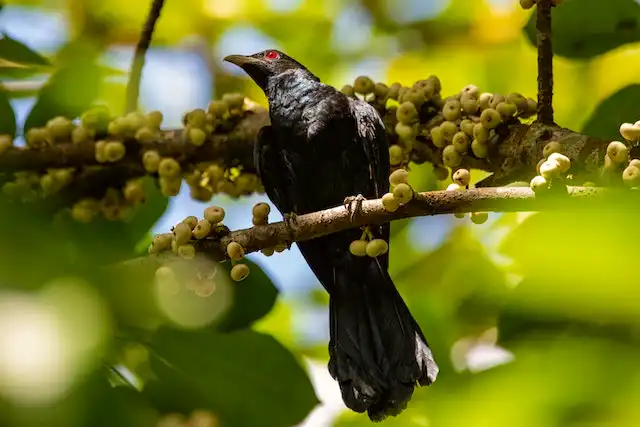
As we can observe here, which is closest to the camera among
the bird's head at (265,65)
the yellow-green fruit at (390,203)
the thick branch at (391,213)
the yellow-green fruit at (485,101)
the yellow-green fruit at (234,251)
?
the thick branch at (391,213)

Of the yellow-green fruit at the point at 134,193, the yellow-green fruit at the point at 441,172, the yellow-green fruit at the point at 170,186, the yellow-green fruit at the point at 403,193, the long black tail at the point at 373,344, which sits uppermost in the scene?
the yellow-green fruit at the point at 403,193

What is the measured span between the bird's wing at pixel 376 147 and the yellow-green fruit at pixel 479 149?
35 cm

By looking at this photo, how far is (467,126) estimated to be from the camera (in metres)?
2.73

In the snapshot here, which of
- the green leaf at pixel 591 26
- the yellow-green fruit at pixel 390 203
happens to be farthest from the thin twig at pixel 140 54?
the yellow-green fruit at pixel 390 203

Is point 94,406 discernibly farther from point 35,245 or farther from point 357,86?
point 357,86

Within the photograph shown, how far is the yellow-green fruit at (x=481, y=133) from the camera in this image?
8.73 ft

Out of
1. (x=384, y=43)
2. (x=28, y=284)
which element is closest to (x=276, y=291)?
(x=28, y=284)

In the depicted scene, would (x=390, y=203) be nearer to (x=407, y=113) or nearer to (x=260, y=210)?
(x=260, y=210)

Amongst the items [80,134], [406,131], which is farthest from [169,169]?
[406,131]

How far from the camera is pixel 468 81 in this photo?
12.4 ft

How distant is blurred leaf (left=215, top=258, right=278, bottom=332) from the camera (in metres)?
2.69

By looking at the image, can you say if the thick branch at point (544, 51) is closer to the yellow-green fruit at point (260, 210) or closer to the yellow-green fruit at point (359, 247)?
the yellow-green fruit at point (359, 247)

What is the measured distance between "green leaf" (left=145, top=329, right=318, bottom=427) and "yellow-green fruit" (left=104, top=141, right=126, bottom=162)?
3.08 ft

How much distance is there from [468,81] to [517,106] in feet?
3.54
